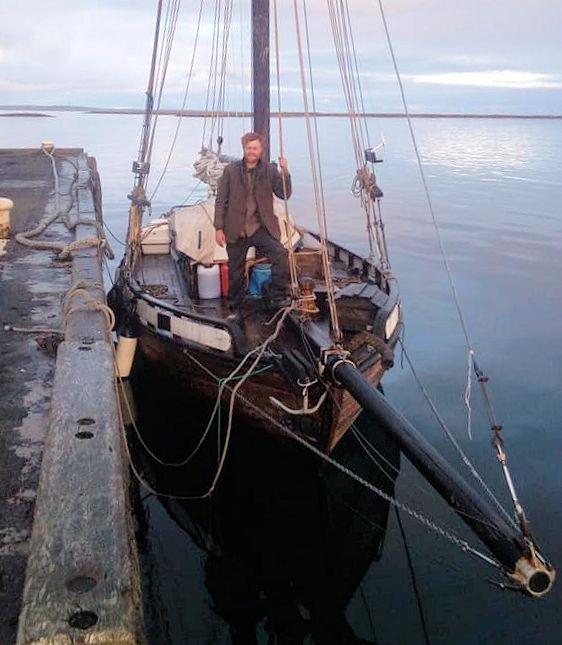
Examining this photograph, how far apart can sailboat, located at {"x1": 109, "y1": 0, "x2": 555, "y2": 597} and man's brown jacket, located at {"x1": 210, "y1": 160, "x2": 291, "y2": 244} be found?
0.38 meters

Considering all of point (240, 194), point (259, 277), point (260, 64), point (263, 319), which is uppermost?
point (260, 64)

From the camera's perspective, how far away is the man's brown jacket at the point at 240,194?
864cm

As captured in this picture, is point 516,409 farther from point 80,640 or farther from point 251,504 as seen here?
point 80,640

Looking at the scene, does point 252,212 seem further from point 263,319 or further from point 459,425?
point 459,425

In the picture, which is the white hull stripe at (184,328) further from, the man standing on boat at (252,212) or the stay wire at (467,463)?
the stay wire at (467,463)

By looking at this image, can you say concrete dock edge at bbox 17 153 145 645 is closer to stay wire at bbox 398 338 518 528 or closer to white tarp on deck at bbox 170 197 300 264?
stay wire at bbox 398 338 518 528

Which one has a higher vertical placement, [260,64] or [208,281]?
[260,64]

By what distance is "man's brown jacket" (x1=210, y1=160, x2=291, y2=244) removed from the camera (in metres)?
8.64

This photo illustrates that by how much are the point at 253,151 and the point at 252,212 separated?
0.93m

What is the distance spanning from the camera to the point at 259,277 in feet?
30.8

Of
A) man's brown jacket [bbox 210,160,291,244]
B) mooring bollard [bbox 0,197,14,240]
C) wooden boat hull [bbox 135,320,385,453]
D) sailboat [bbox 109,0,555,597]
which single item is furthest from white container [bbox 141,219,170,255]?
wooden boat hull [bbox 135,320,385,453]

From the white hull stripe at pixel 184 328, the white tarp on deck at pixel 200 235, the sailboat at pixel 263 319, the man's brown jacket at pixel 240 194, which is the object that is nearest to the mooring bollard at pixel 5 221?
the sailboat at pixel 263 319

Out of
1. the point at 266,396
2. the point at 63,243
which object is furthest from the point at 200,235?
the point at 266,396

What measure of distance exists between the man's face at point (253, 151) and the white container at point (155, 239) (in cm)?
455
